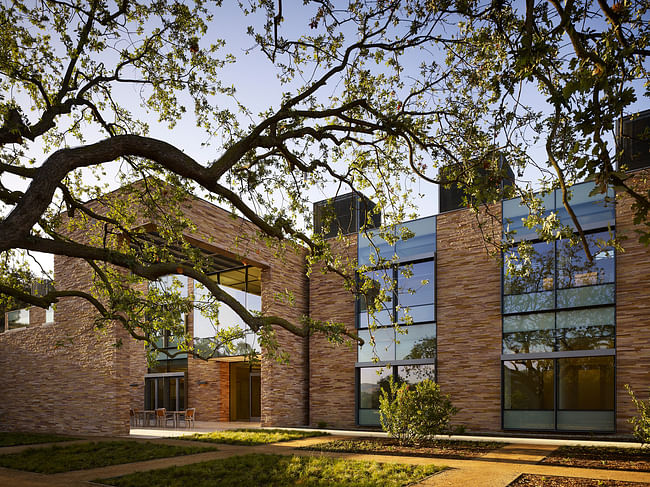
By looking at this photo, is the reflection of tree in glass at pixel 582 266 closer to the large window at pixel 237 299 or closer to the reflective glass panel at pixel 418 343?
the reflective glass panel at pixel 418 343

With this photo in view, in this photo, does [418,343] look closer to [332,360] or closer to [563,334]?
[332,360]

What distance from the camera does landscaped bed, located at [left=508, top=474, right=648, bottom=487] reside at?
21.4 ft

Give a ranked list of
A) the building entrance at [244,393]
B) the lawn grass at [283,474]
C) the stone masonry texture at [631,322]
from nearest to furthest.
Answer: the lawn grass at [283,474] < the stone masonry texture at [631,322] < the building entrance at [244,393]

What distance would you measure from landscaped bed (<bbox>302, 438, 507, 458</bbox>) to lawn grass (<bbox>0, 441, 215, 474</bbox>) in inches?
109

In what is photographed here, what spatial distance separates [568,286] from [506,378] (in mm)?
2992

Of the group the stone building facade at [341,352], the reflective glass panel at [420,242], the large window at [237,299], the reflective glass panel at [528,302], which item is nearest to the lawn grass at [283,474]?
the stone building facade at [341,352]

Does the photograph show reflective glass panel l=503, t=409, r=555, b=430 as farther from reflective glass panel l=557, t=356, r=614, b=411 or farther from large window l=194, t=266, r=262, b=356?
large window l=194, t=266, r=262, b=356

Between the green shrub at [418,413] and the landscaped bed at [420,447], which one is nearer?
the landscaped bed at [420,447]

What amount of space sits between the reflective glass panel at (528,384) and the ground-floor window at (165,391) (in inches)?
531

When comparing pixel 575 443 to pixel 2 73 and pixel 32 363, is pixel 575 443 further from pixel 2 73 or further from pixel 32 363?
pixel 32 363

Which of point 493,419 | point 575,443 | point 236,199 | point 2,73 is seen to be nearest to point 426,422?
point 575,443

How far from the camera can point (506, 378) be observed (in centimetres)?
1458

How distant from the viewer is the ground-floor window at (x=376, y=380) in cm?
1628

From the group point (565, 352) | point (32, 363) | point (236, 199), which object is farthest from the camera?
point (32, 363)
